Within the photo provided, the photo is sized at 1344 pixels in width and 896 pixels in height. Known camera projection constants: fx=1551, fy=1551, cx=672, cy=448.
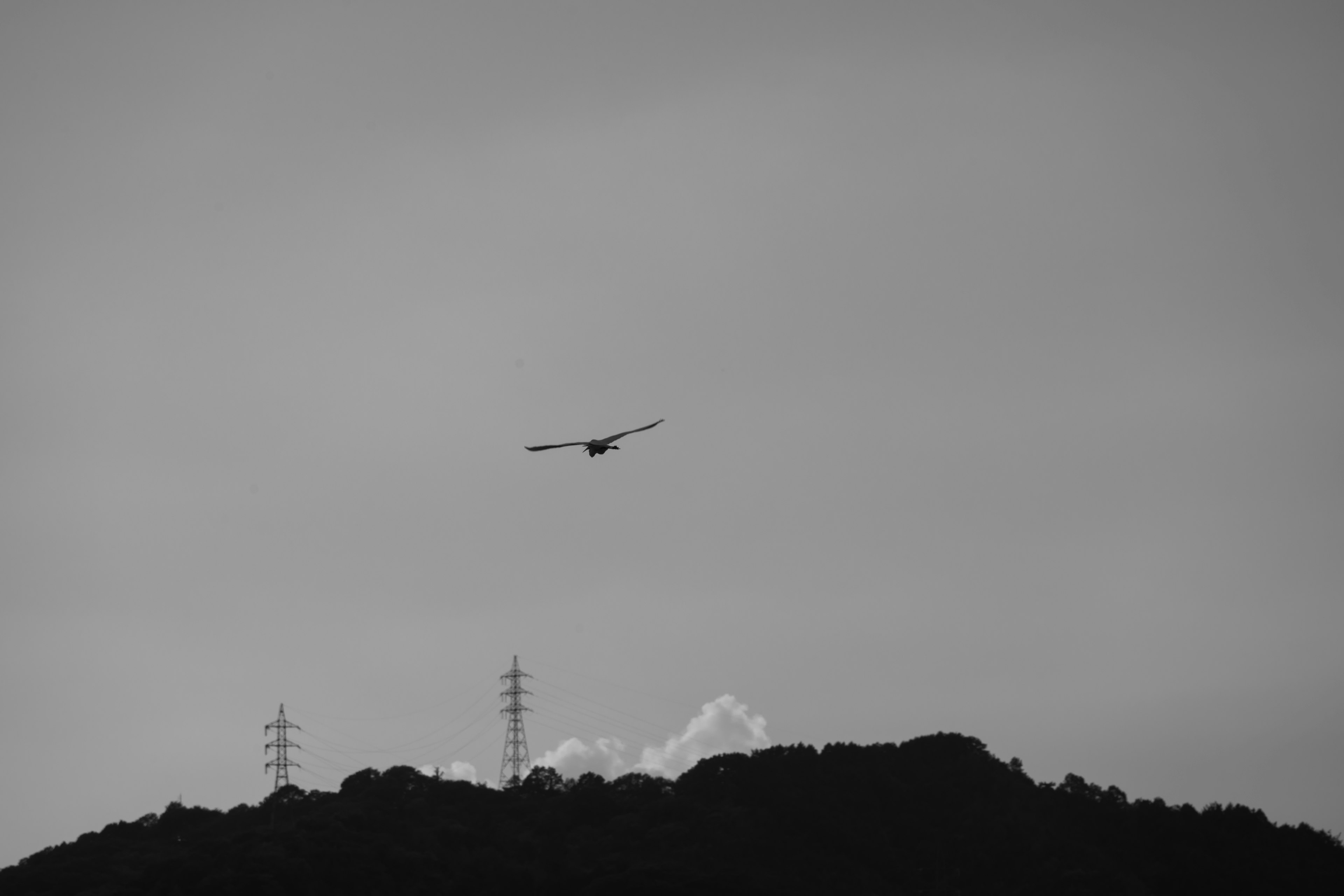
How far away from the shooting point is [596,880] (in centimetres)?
11969

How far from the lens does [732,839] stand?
130500 mm

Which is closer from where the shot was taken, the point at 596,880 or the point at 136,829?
the point at 596,880

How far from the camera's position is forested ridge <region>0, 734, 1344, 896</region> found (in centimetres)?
11862

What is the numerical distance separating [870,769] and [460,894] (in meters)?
45.5

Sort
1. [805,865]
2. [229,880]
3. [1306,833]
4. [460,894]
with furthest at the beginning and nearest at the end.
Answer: [1306,833] → [805,865] → [460,894] → [229,880]

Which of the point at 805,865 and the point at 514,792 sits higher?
the point at 514,792

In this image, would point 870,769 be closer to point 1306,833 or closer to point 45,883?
point 1306,833

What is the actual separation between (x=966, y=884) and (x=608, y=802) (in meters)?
32.7

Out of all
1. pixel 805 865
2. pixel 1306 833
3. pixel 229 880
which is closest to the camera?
pixel 229 880

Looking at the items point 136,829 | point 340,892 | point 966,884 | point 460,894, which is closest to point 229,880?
point 340,892

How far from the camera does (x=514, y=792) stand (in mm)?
147500

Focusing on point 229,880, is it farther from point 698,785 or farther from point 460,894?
point 698,785

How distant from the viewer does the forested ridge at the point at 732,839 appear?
119 metres

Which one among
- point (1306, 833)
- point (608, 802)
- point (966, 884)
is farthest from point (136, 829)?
point (1306, 833)
